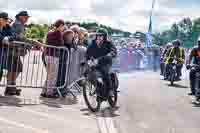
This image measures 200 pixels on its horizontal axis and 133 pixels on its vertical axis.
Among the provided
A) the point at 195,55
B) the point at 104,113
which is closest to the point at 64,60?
the point at 104,113

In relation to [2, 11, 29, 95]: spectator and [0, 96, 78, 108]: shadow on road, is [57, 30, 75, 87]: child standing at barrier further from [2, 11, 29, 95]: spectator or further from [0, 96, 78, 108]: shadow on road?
[2, 11, 29, 95]: spectator

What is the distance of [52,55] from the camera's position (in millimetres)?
10820

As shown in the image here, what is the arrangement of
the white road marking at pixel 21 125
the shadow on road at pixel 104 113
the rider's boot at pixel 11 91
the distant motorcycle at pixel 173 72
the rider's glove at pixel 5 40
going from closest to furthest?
the white road marking at pixel 21 125 < the shadow on road at pixel 104 113 < the rider's glove at pixel 5 40 < the rider's boot at pixel 11 91 < the distant motorcycle at pixel 173 72

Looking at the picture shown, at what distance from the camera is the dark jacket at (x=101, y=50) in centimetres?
1027

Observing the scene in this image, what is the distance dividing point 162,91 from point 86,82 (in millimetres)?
5699

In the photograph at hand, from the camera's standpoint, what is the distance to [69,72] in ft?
38.1

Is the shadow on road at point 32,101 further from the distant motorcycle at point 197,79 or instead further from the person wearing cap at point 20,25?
the distant motorcycle at point 197,79

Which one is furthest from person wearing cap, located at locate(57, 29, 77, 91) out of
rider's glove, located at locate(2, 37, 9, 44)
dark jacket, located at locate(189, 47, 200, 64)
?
dark jacket, located at locate(189, 47, 200, 64)

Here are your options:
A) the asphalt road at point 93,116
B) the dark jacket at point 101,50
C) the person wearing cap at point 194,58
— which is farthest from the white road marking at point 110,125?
the person wearing cap at point 194,58

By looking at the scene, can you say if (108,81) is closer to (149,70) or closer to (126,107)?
(126,107)

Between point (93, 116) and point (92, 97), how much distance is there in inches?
26.0

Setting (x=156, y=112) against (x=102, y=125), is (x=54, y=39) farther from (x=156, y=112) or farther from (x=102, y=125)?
(x=102, y=125)

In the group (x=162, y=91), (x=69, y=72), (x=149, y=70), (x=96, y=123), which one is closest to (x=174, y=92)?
(x=162, y=91)

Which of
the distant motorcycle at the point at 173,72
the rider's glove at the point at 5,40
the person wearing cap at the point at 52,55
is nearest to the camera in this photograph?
the rider's glove at the point at 5,40
